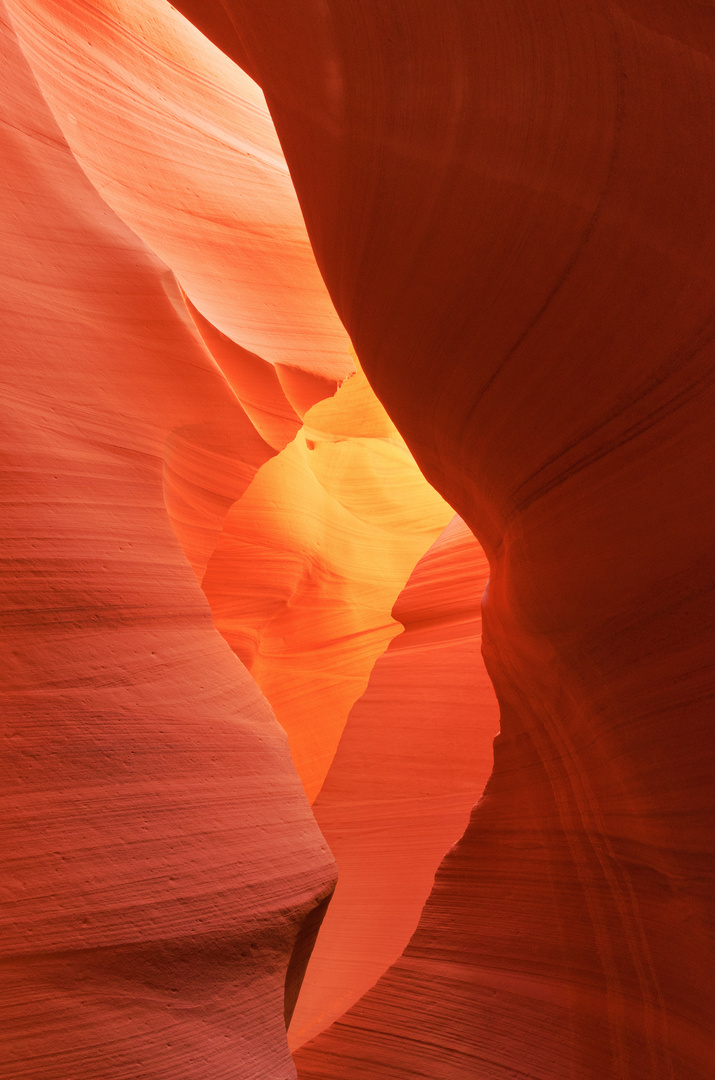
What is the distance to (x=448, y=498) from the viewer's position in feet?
9.54

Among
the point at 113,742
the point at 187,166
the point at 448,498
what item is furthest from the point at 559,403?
the point at 187,166

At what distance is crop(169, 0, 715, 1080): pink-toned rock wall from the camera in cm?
166

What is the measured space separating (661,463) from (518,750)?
4.79 ft

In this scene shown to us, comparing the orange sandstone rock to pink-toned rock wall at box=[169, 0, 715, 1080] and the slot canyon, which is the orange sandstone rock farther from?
pink-toned rock wall at box=[169, 0, 715, 1080]

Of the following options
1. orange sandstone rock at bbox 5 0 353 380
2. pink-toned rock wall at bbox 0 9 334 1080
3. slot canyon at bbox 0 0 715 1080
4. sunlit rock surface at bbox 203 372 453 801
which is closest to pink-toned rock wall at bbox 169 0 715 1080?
slot canyon at bbox 0 0 715 1080

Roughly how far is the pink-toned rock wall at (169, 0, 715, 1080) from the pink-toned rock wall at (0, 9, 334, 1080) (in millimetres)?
775

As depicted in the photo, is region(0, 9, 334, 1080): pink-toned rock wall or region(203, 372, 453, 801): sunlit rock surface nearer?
region(0, 9, 334, 1080): pink-toned rock wall

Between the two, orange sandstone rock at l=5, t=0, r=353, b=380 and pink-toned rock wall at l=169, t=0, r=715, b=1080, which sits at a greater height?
orange sandstone rock at l=5, t=0, r=353, b=380

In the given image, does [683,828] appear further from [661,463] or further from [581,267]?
[581,267]

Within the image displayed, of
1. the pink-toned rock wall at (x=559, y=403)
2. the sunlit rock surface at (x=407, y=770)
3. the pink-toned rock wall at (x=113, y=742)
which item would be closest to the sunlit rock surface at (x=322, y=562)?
the sunlit rock surface at (x=407, y=770)

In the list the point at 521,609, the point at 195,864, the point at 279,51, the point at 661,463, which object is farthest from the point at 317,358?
the point at 195,864

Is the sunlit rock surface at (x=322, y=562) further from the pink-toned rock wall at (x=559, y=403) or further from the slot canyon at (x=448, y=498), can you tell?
the pink-toned rock wall at (x=559, y=403)

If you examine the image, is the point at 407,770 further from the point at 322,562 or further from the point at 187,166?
the point at 187,166

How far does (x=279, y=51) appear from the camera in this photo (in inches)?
87.7
